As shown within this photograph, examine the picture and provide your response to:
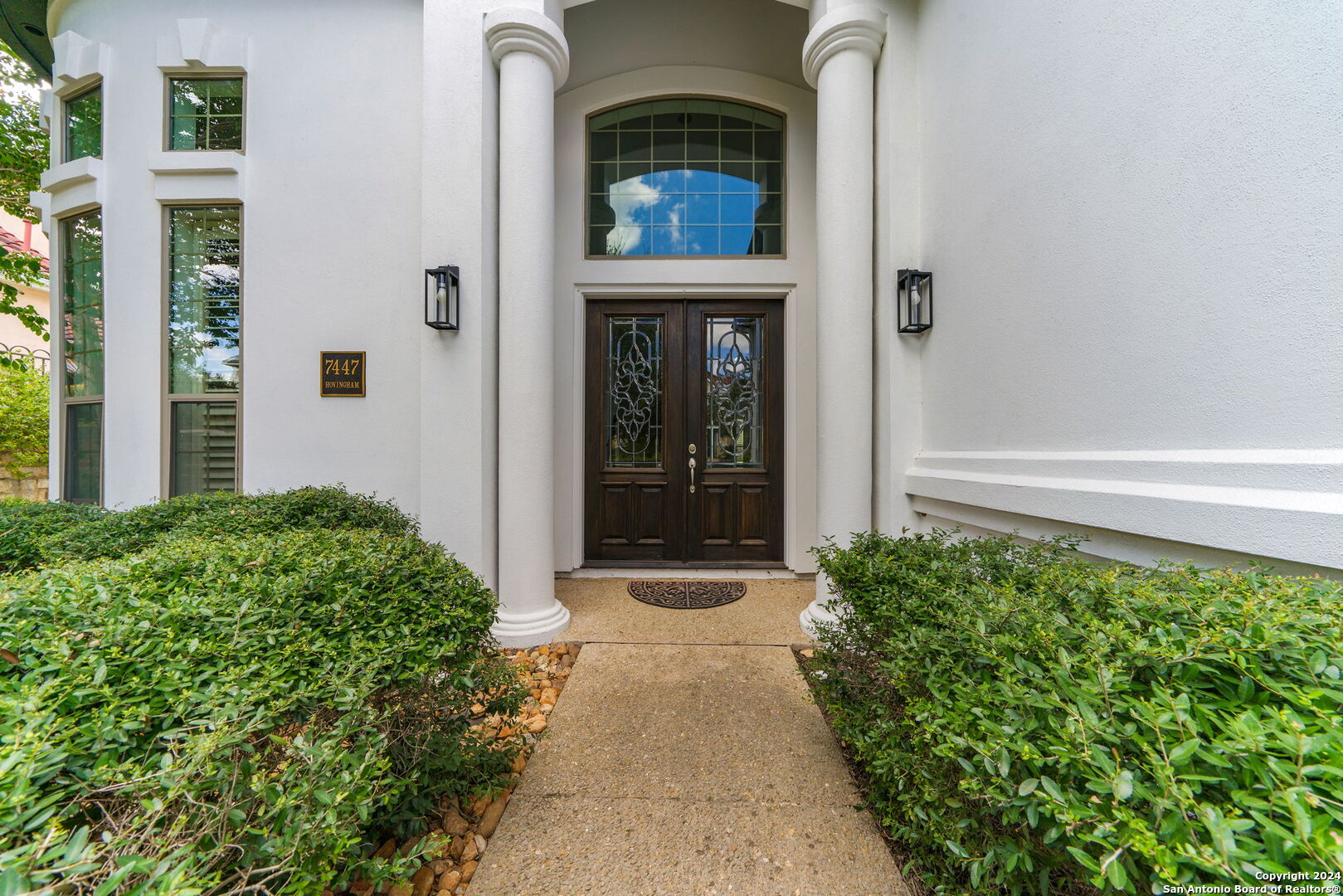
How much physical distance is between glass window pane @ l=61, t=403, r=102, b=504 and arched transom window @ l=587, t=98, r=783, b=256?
444 centimetres

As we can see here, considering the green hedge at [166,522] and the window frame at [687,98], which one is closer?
the green hedge at [166,522]

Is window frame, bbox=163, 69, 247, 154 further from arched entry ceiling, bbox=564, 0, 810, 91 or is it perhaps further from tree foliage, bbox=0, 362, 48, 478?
tree foliage, bbox=0, 362, 48, 478

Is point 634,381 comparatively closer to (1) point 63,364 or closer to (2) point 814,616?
(2) point 814,616

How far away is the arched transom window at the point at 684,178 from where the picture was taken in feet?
14.2

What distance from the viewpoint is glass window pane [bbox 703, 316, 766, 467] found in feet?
14.2

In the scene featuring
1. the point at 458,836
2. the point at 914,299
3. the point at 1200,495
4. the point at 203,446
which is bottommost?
the point at 458,836

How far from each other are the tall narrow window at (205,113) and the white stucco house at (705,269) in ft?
0.12

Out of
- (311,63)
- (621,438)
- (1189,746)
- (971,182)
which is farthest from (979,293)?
(311,63)

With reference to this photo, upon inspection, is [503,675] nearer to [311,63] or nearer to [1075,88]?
[1075,88]

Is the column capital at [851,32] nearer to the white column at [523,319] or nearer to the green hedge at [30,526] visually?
the white column at [523,319]

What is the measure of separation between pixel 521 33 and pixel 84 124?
4.19m

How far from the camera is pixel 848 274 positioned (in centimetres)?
300

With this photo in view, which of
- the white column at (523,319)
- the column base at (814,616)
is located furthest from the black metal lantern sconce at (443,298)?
the column base at (814,616)

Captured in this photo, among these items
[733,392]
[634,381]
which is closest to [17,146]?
[634,381]
